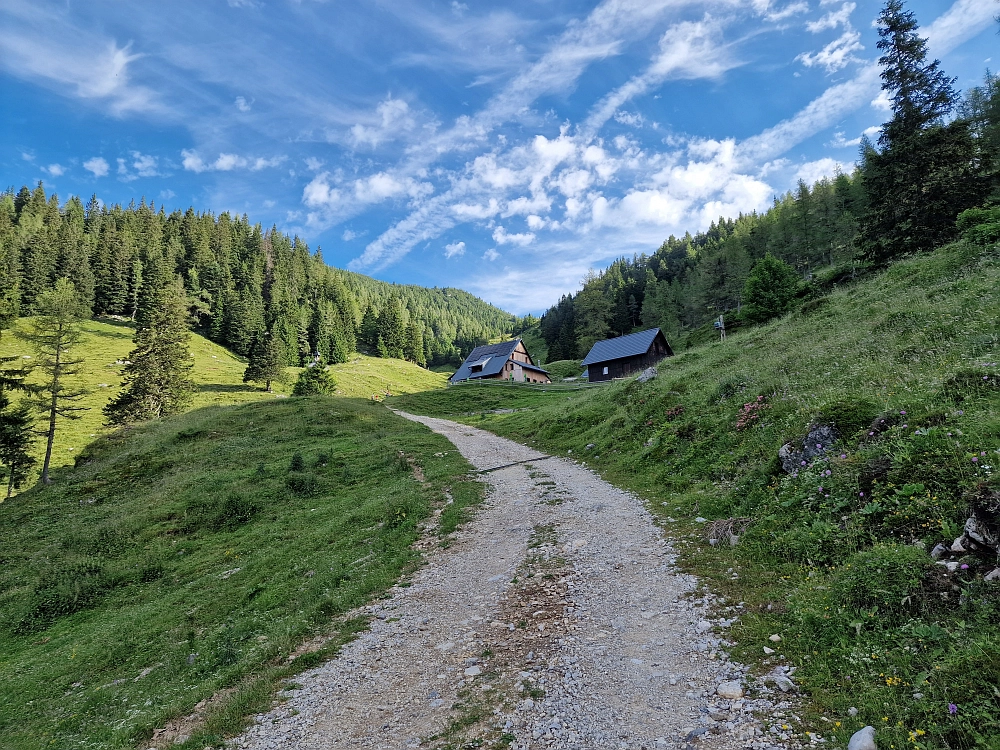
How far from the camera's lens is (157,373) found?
5650 cm

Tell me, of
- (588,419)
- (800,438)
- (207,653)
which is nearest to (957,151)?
(588,419)

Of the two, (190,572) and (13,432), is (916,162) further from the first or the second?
(13,432)

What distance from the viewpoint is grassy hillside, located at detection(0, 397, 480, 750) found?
8477mm

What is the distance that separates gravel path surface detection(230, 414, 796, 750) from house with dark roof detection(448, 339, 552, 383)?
83.3 metres

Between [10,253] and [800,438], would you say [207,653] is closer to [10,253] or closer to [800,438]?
[800,438]

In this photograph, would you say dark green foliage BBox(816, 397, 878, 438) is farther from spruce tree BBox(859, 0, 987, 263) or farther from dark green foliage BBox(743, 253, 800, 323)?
dark green foliage BBox(743, 253, 800, 323)

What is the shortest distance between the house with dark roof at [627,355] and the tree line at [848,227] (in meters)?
14.7

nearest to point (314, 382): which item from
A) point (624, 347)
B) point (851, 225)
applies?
point (624, 347)

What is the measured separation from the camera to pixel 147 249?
11962cm

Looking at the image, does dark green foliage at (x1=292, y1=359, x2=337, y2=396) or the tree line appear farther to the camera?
dark green foliage at (x1=292, y1=359, x2=337, y2=396)

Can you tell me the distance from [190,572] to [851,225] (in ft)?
372

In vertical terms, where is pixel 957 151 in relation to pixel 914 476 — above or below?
above

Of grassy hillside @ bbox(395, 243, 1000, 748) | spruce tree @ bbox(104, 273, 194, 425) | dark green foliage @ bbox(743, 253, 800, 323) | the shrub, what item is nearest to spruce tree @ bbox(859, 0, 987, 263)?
grassy hillside @ bbox(395, 243, 1000, 748)

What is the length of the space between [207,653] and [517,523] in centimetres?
874
